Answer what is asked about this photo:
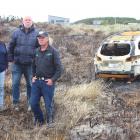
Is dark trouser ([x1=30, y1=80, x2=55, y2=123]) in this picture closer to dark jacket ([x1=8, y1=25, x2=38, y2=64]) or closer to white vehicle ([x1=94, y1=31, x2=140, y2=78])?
dark jacket ([x1=8, y1=25, x2=38, y2=64])

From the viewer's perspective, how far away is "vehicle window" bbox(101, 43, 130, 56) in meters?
16.7

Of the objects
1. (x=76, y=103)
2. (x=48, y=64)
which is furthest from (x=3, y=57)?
(x=76, y=103)

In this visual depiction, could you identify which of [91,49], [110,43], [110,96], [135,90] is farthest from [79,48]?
[110,96]

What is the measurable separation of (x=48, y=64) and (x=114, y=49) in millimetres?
7857

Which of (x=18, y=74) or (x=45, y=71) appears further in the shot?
(x=18, y=74)

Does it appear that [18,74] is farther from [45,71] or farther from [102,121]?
[102,121]

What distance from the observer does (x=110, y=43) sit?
16828 mm

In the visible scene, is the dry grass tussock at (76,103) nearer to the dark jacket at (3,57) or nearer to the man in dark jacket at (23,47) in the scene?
the man in dark jacket at (23,47)

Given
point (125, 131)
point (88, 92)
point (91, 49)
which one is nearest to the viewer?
point (125, 131)

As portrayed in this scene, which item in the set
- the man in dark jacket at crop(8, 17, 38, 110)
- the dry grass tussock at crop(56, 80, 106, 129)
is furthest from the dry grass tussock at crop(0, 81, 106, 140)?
the man in dark jacket at crop(8, 17, 38, 110)

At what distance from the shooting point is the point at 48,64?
9250mm

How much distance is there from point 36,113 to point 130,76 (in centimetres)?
727

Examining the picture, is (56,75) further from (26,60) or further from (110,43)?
(110,43)

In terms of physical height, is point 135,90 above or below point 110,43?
below
